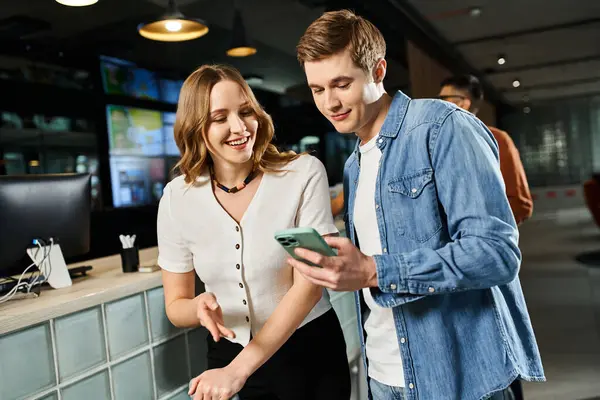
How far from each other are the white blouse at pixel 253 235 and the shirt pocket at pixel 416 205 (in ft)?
0.87

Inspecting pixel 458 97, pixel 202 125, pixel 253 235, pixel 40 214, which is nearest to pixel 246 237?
pixel 253 235

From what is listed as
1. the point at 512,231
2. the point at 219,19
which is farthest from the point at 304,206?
the point at 219,19

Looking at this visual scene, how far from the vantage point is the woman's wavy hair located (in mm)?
1320

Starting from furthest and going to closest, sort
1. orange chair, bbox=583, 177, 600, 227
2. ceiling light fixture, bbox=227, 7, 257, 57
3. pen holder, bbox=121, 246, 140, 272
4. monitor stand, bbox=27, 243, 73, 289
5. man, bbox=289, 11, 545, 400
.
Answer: orange chair, bbox=583, 177, 600, 227 → ceiling light fixture, bbox=227, 7, 257, 57 → pen holder, bbox=121, 246, 140, 272 → monitor stand, bbox=27, 243, 73, 289 → man, bbox=289, 11, 545, 400

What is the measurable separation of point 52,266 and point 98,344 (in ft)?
1.13

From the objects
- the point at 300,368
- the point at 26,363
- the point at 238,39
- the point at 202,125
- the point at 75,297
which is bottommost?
the point at 300,368

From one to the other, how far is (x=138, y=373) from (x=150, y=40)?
8.31ft

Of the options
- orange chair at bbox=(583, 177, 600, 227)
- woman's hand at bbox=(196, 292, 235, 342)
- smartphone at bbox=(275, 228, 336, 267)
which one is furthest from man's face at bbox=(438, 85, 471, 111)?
orange chair at bbox=(583, 177, 600, 227)

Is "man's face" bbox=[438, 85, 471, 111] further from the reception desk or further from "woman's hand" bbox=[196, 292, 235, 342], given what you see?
"woman's hand" bbox=[196, 292, 235, 342]

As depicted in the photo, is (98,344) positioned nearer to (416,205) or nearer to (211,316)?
(211,316)

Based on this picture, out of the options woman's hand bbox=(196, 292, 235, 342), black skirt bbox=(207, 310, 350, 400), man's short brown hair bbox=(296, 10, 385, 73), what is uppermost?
man's short brown hair bbox=(296, 10, 385, 73)

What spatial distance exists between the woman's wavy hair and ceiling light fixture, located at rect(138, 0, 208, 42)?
1706 millimetres

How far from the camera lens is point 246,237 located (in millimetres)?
1309

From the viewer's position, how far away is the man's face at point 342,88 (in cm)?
115
